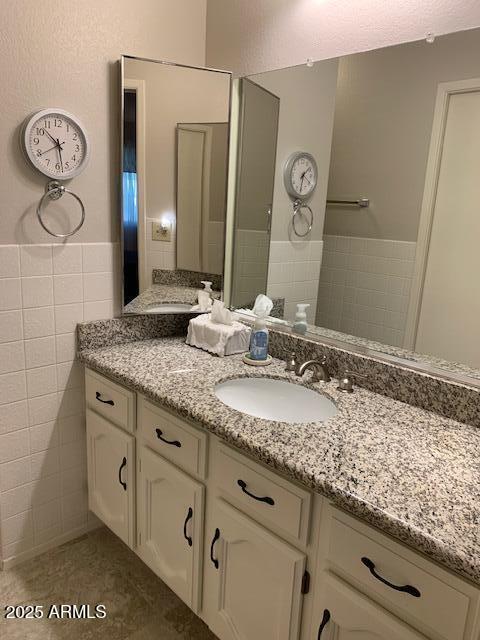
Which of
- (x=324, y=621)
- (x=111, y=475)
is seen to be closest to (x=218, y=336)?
(x=111, y=475)

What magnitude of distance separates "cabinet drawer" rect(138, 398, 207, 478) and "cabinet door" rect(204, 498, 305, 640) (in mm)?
136

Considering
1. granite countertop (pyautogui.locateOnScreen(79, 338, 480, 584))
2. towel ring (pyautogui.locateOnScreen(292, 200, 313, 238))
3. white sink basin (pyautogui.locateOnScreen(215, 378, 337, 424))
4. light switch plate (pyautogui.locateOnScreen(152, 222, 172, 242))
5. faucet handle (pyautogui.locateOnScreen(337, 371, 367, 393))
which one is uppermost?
towel ring (pyautogui.locateOnScreen(292, 200, 313, 238))

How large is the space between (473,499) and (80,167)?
1.53 meters

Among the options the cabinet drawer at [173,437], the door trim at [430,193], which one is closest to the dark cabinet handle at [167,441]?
the cabinet drawer at [173,437]

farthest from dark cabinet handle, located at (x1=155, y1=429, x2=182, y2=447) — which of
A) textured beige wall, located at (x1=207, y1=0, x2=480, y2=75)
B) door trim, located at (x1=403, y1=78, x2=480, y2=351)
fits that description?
textured beige wall, located at (x1=207, y1=0, x2=480, y2=75)

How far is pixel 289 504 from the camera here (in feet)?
3.49

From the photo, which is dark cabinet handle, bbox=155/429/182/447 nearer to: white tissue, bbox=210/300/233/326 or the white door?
white tissue, bbox=210/300/233/326

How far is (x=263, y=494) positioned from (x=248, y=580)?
261 mm

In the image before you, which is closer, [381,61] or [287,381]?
[381,61]

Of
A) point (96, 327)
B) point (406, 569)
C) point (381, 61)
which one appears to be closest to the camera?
point (406, 569)

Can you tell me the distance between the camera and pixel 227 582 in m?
1.27

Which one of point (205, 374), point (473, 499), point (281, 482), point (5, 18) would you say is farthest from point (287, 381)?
point (5, 18)

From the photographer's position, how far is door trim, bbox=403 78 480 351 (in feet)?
4.11

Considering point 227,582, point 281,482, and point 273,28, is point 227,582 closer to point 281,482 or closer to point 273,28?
point 281,482
